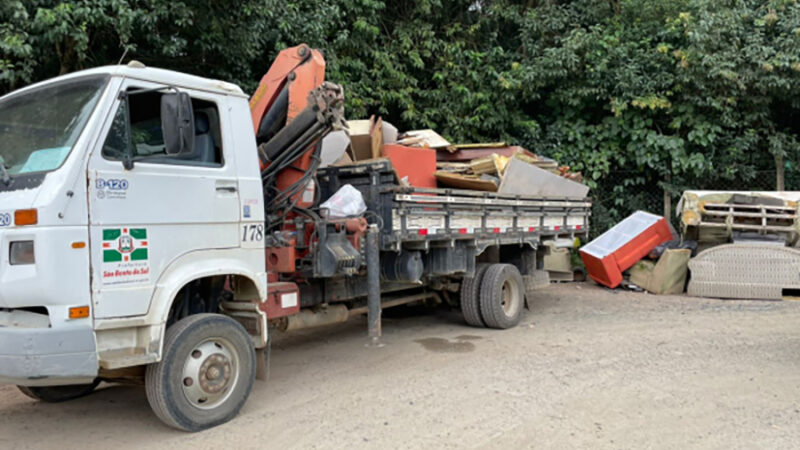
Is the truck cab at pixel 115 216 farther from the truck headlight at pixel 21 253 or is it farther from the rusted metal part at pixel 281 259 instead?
the rusted metal part at pixel 281 259

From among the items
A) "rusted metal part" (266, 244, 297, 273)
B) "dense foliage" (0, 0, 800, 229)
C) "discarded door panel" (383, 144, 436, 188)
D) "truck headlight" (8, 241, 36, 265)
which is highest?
"dense foliage" (0, 0, 800, 229)

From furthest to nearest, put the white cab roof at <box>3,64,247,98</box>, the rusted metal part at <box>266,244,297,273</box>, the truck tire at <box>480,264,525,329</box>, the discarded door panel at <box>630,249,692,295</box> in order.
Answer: the discarded door panel at <box>630,249,692,295</box>, the truck tire at <box>480,264,525,329</box>, the rusted metal part at <box>266,244,297,273</box>, the white cab roof at <box>3,64,247,98</box>

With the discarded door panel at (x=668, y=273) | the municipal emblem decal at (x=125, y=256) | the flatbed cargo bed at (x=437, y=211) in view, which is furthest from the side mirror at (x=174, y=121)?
the discarded door panel at (x=668, y=273)

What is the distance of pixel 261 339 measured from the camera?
4867mm

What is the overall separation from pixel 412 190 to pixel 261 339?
2.18 m

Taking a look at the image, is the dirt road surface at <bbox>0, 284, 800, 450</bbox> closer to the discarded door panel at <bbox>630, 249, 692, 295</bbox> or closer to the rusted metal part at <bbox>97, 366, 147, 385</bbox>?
the rusted metal part at <bbox>97, 366, 147, 385</bbox>

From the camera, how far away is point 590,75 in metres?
12.7

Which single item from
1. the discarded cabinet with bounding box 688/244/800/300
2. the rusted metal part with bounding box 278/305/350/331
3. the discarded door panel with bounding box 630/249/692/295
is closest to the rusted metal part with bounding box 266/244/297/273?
the rusted metal part with bounding box 278/305/350/331

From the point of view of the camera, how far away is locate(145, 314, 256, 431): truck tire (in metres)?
4.22

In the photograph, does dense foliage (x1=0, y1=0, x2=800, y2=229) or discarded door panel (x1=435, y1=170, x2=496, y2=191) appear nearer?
discarded door panel (x1=435, y1=170, x2=496, y2=191)

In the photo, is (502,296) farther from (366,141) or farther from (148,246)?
(148,246)

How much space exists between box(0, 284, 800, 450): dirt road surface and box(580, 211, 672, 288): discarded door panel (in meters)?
3.05

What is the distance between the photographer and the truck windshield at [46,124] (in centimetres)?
396

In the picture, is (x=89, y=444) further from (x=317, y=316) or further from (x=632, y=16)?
(x=632, y=16)
